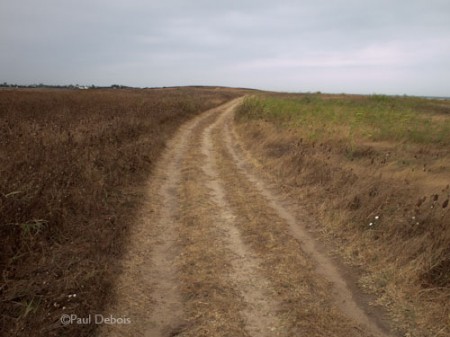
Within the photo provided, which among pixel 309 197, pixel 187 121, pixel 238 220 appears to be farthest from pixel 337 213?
pixel 187 121

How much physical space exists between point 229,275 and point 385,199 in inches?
139

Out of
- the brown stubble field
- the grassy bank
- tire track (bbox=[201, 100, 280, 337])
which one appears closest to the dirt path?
tire track (bbox=[201, 100, 280, 337])

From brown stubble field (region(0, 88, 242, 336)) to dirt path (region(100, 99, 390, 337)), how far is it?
35 centimetres

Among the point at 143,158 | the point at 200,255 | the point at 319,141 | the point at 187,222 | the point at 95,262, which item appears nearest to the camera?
the point at 95,262

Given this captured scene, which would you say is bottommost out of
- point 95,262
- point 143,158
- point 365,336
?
point 365,336

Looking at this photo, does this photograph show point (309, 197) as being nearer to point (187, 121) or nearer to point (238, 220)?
point (238, 220)

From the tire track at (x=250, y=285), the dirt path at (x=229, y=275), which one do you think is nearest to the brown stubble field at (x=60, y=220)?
the dirt path at (x=229, y=275)

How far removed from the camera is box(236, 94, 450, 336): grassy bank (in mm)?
3973

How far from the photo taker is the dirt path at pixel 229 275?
346cm

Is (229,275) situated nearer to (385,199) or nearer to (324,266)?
(324,266)

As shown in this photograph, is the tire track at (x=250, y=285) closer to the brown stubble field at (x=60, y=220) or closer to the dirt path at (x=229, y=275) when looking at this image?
the dirt path at (x=229, y=275)

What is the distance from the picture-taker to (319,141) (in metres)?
11.4

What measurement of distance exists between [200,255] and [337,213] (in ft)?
9.39

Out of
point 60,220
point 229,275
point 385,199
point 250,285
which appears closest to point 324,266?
point 250,285
